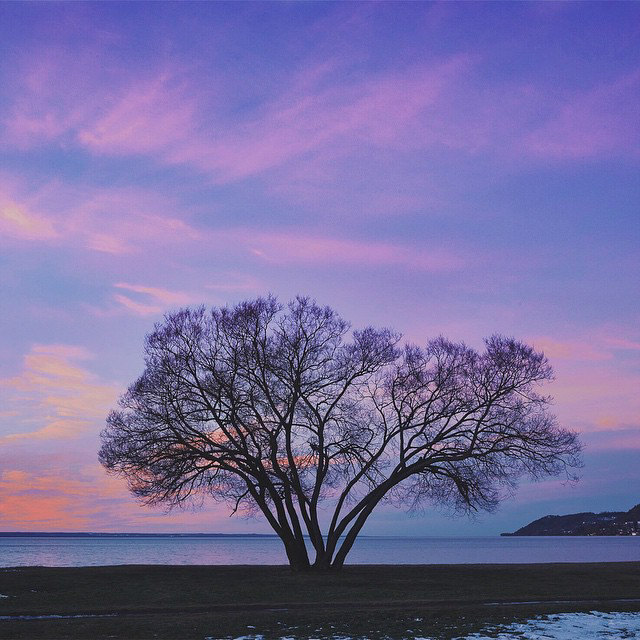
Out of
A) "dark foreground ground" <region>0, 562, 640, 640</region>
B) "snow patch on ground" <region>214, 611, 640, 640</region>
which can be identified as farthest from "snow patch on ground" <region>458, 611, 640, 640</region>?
"dark foreground ground" <region>0, 562, 640, 640</region>

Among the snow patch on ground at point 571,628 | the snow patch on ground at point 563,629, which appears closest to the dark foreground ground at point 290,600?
the snow patch on ground at point 563,629

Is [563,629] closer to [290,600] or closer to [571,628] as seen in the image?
[571,628]

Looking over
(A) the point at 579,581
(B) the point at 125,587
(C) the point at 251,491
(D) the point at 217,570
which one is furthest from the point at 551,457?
(B) the point at 125,587

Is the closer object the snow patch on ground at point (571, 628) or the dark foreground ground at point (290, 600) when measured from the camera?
the snow patch on ground at point (571, 628)

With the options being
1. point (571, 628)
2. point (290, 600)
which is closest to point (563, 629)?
point (571, 628)

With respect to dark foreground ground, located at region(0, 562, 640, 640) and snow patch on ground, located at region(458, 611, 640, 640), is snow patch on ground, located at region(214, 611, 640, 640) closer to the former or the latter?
snow patch on ground, located at region(458, 611, 640, 640)

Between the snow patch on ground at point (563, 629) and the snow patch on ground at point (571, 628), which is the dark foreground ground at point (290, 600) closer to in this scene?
the snow patch on ground at point (563, 629)

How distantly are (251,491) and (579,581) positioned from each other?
14786 millimetres

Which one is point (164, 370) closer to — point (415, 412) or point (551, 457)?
point (415, 412)

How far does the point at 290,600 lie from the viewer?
23.0 m

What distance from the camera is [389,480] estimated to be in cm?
3509

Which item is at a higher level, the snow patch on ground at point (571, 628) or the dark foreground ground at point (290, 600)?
the dark foreground ground at point (290, 600)

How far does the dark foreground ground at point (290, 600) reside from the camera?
658 inches

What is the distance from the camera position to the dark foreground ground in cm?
1670
